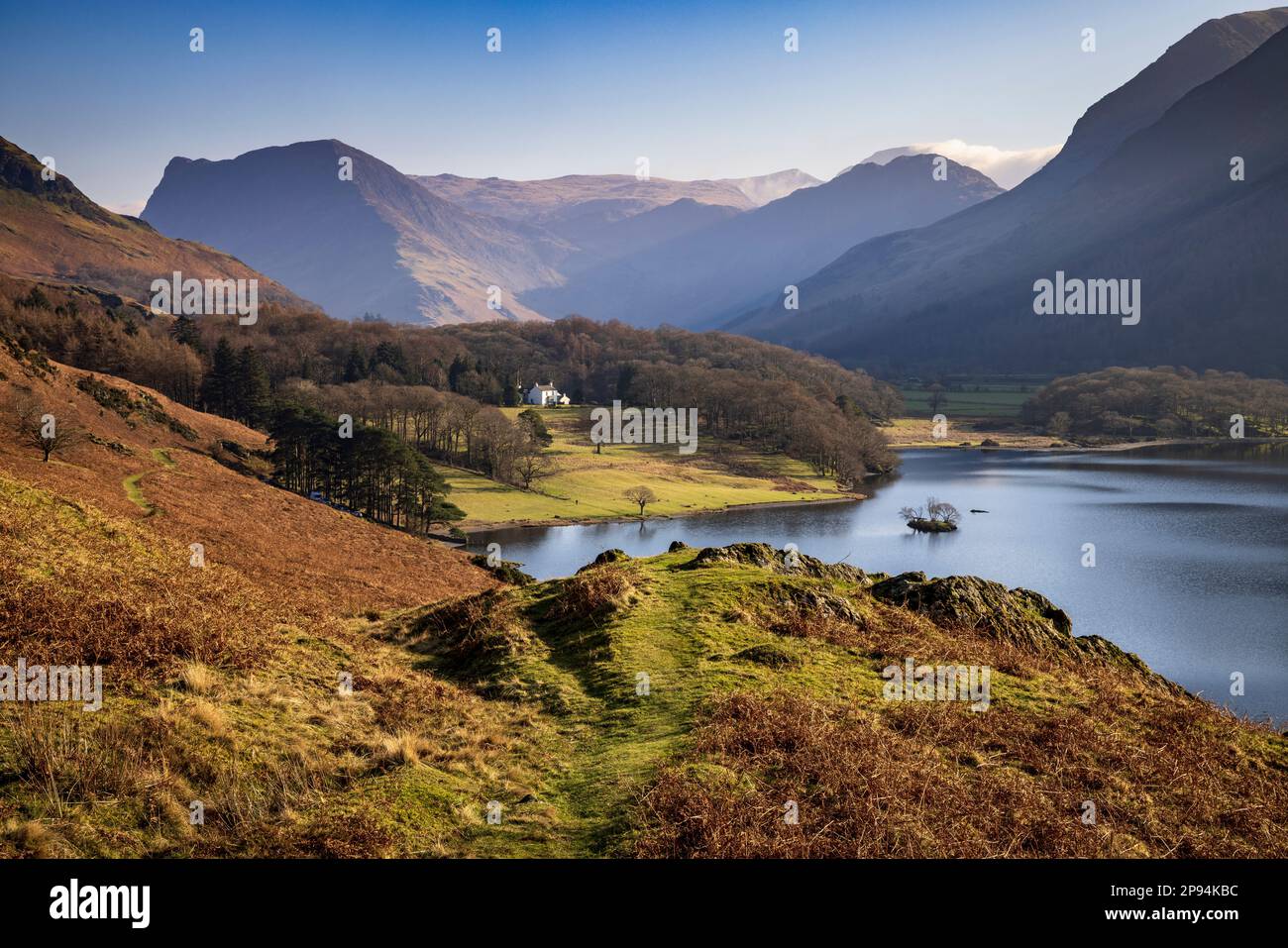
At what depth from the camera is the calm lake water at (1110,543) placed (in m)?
52.8

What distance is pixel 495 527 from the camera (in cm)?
9544

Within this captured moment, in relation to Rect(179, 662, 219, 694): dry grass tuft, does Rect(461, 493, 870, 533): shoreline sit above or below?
below

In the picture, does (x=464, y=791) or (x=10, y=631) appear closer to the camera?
(x=464, y=791)

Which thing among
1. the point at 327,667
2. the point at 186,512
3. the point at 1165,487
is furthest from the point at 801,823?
the point at 1165,487

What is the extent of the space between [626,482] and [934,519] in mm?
45077

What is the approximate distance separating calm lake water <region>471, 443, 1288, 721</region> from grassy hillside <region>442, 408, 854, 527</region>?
464cm

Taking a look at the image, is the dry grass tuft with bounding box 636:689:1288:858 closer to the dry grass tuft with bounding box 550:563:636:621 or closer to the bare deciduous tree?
the dry grass tuft with bounding box 550:563:636:621

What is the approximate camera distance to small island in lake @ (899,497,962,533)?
9819 centimetres

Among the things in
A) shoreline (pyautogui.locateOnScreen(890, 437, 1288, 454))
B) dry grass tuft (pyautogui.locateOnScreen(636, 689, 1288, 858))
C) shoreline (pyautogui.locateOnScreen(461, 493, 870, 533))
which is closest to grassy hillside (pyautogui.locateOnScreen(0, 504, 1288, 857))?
dry grass tuft (pyautogui.locateOnScreen(636, 689, 1288, 858))

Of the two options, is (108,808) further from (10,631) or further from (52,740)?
(10,631)

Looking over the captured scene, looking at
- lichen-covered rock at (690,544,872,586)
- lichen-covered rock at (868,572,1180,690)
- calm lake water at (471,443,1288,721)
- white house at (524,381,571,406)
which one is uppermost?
white house at (524,381,571,406)

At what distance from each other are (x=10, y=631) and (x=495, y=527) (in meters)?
83.8

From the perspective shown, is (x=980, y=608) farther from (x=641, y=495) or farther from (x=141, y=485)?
(x=641, y=495)

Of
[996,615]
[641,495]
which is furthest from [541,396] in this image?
[996,615]
